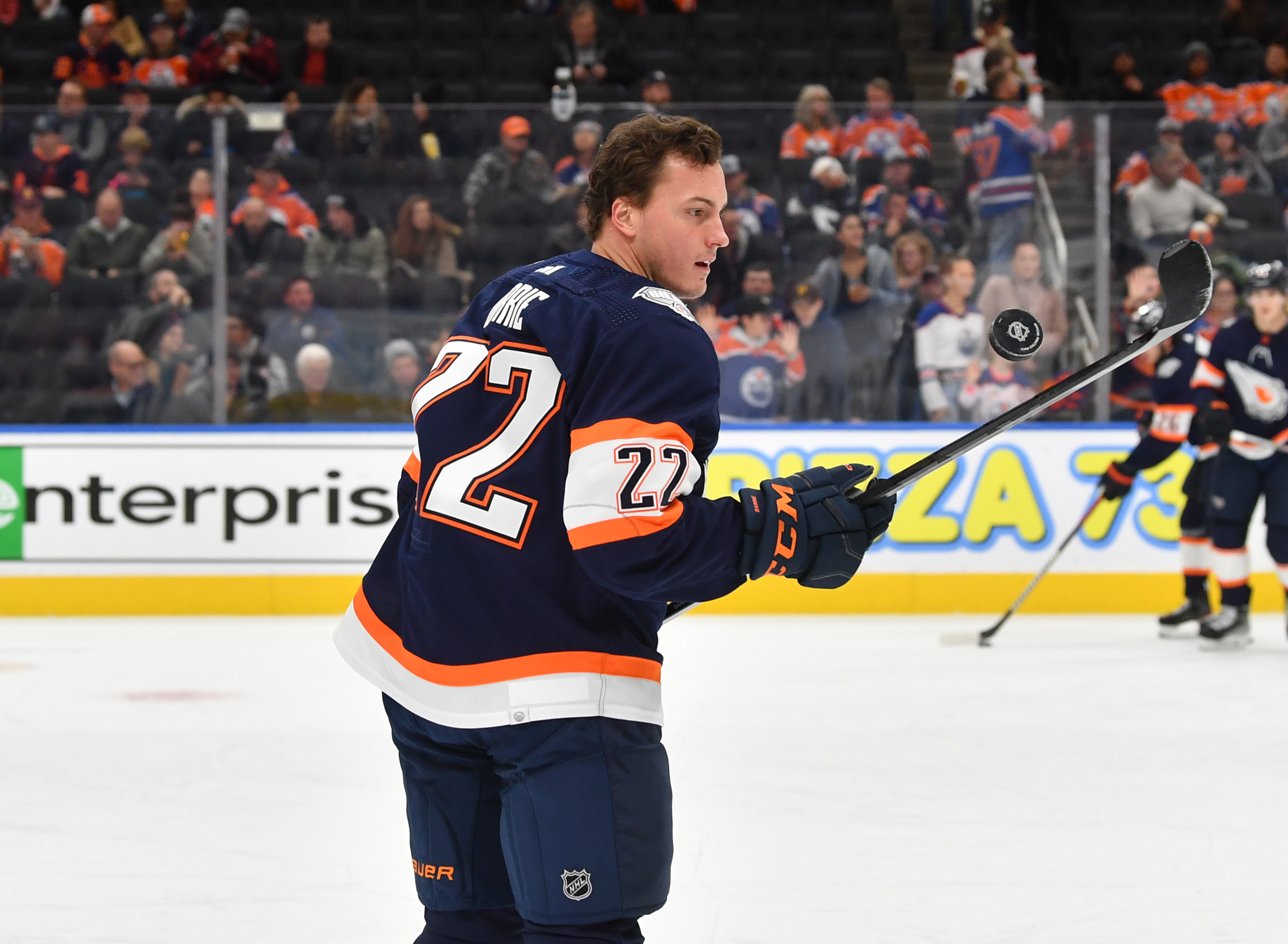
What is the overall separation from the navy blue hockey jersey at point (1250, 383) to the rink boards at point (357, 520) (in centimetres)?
119

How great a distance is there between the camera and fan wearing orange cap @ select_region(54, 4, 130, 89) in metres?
9.14

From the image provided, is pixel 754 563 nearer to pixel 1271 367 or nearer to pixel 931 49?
pixel 1271 367

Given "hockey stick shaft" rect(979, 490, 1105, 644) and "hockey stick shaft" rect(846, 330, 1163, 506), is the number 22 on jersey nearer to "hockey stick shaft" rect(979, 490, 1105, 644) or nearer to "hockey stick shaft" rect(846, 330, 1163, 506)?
"hockey stick shaft" rect(846, 330, 1163, 506)

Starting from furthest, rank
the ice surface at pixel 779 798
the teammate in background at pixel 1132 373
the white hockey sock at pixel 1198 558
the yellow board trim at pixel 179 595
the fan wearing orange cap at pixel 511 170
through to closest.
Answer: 1. the fan wearing orange cap at pixel 511 170
2. the teammate in background at pixel 1132 373
3. the yellow board trim at pixel 179 595
4. the white hockey sock at pixel 1198 558
5. the ice surface at pixel 779 798

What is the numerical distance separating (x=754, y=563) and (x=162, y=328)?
240 inches

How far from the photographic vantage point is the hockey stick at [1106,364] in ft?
5.35

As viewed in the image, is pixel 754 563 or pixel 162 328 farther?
pixel 162 328

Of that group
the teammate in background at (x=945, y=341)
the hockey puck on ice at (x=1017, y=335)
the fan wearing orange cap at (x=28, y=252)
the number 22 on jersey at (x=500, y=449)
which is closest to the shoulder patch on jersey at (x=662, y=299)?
the number 22 on jersey at (x=500, y=449)

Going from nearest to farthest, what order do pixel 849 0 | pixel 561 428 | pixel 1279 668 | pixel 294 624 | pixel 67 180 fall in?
Result: 1. pixel 561 428
2. pixel 1279 668
3. pixel 294 624
4. pixel 67 180
5. pixel 849 0

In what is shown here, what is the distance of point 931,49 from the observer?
1043 cm

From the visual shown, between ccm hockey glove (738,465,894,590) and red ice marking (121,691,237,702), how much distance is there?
3537 mm

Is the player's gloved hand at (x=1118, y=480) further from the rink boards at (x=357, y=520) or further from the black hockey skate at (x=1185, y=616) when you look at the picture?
the rink boards at (x=357, y=520)

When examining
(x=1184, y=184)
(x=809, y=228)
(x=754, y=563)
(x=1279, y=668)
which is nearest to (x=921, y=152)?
(x=809, y=228)

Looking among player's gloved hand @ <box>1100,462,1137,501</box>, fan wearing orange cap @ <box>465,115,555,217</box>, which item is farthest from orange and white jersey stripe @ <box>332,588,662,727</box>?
fan wearing orange cap @ <box>465,115,555,217</box>
